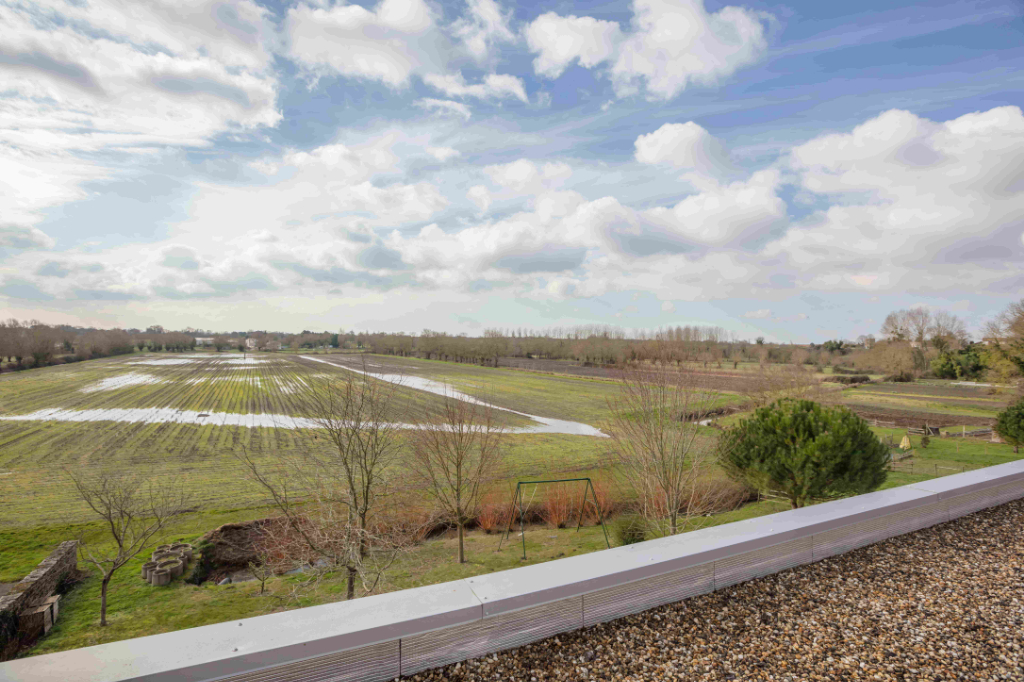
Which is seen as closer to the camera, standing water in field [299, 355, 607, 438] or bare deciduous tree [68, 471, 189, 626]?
bare deciduous tree [68, 471, 189, 626]

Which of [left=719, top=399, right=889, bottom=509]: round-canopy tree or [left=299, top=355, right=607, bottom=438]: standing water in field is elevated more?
[left=719, top=399, right=889, bottom=509]: round-canopy tree

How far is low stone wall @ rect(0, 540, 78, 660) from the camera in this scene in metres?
10.8

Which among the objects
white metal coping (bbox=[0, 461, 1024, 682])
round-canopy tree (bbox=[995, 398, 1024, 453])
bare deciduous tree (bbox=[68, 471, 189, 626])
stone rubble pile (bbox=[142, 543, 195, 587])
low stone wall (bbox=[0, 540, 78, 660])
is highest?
white metal coping (bbox=[0, 461, 1024, 682])

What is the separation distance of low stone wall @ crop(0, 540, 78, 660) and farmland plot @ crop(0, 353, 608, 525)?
545cm

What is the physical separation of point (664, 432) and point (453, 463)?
7948mm

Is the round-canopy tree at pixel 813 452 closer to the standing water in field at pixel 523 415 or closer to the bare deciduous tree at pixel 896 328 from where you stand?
the standing water in field at pixel 523 415

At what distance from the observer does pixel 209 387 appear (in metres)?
39.9

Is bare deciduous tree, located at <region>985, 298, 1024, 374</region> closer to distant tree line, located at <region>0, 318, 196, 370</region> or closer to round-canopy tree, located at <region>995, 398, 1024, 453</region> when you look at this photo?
round-canopy tree, located at <region>995, 398, 1024, 453</region>

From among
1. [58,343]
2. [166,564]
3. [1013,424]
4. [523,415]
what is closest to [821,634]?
[166,564]

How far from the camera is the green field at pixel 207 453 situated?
1338 centimetres

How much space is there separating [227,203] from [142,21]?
7818mm

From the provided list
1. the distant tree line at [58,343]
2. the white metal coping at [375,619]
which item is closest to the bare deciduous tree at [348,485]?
the white metal coping at [375,619]

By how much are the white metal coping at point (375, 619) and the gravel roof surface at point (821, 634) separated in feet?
0.79

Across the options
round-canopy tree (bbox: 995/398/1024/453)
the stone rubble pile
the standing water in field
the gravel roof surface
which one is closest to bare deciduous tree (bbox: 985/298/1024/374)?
round-canopy tree (bbox: 995/398/1024/453)
